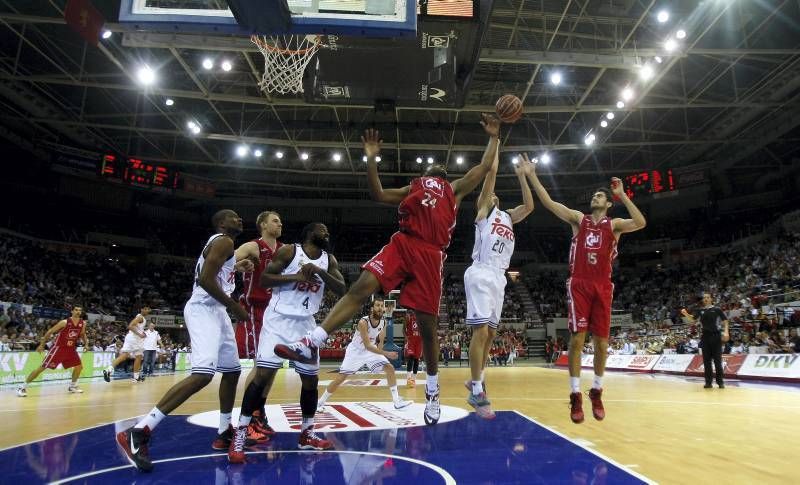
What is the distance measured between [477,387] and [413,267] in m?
1.56

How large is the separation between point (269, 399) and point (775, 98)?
23579 mm

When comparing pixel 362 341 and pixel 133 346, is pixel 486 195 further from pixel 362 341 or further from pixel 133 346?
pixel 133 346

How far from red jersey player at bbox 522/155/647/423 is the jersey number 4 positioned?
4.45ft

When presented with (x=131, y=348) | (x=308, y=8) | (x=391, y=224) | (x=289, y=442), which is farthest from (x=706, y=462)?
(x=391, y=224)

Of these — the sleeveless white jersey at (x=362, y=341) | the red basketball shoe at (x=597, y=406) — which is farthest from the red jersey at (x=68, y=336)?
the red basketball shoe at (x=597, y=406)

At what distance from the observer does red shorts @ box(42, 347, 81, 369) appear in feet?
37.7

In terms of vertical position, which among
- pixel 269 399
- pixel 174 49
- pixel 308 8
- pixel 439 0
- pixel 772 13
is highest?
pixel 772 13

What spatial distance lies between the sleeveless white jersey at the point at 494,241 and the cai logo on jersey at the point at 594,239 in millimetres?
825

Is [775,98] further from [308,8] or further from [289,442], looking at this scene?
[289,442]

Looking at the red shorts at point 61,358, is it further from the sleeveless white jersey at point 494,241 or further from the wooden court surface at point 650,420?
the sleeveless white jersey at point 494,241

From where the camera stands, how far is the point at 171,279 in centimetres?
3394

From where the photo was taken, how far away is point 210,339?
4531mm

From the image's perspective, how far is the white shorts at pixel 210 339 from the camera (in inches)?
174

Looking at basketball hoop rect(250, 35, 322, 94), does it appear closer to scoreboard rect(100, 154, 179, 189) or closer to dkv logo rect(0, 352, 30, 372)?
dkv logo rect(0, 352, 30, 372)
